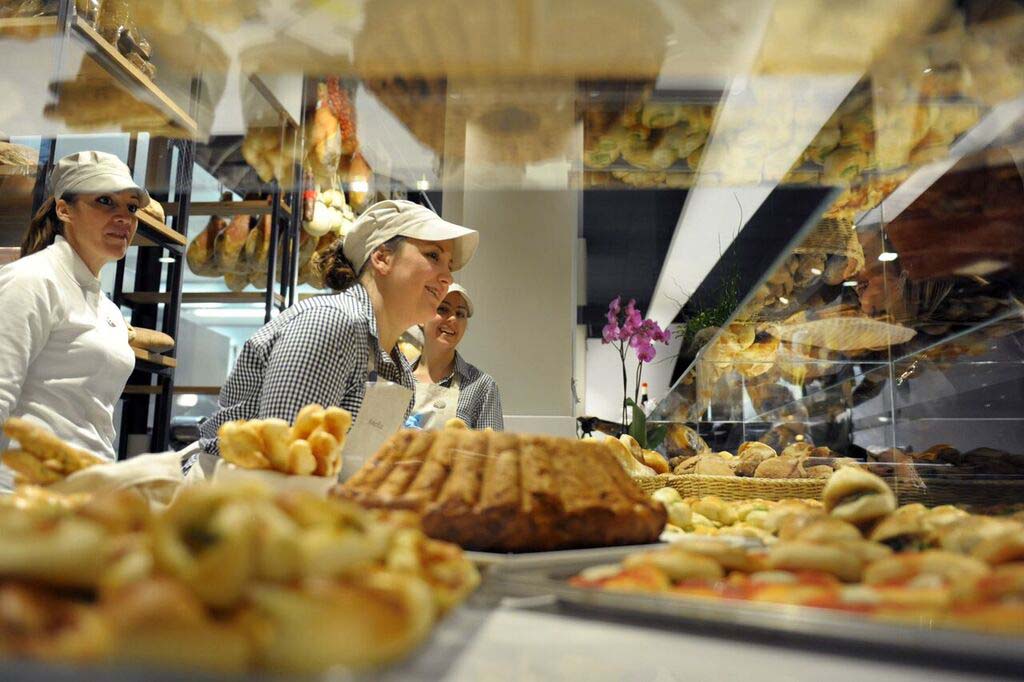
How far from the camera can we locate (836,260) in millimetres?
1979

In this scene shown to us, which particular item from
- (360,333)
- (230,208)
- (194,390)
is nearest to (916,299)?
(360,333)

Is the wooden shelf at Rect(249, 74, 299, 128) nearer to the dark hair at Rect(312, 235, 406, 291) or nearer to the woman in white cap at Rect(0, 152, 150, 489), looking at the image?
the woman in white cap at Rect(0, 152, 150, 489)

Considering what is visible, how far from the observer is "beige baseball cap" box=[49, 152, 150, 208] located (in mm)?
1716

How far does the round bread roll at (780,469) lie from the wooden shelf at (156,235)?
2579mm

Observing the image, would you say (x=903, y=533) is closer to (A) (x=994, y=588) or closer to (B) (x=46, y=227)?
(A) (x=994, y=588)

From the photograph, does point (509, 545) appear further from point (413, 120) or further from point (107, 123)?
point (107, 123)

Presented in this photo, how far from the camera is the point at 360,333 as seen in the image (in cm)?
160

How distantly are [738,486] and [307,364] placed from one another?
37.4 inches

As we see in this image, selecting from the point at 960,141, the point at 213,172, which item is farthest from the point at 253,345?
the point at 960,141

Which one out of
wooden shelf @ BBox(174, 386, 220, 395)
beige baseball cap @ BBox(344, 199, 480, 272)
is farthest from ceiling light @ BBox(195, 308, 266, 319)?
beige baseball cap @ BBox(344, 199, 480, 272)

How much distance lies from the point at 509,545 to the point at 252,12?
763 mm

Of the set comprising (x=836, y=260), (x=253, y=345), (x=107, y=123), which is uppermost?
(x=107, y=123)

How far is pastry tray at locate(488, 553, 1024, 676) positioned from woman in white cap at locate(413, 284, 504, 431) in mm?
2615

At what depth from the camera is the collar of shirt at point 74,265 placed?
1537 millimetres
